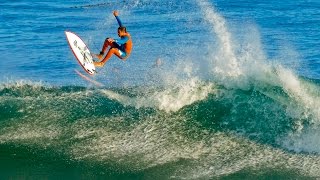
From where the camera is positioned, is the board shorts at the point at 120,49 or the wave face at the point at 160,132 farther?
the board shorts at the point at 120,49

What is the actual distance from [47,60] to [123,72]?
4912mm

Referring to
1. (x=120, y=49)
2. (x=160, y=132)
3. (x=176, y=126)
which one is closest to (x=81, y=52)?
(x=120, y=49)

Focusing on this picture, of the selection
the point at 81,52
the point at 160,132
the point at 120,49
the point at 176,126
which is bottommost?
the point at 160,132

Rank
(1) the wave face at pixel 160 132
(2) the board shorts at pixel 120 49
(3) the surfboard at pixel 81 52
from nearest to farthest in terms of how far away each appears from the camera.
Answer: (1) the wave face at pixel 160 132 < (2) the board shorts at pixel 120 49 < (3) the surfboard at pixel 81 52

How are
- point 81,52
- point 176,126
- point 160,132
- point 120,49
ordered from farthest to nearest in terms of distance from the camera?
point 81,52
point 176,126
point 120,49
point 160,132

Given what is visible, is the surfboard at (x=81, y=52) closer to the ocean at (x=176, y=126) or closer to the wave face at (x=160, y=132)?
the ocean at (x=176, y=126)

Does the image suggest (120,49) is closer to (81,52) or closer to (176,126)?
(81,52)

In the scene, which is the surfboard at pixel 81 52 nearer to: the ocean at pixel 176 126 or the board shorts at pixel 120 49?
the board shorts at pixel 120 49

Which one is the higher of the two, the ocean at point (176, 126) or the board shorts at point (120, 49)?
the board shorts at point (120, 49)

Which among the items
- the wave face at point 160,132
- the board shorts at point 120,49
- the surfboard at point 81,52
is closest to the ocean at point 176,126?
the wave face at point 160,132

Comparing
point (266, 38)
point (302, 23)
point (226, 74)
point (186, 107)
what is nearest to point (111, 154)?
point (186, 107)

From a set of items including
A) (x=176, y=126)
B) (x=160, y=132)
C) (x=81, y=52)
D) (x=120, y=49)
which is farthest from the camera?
(x=81, y=52)

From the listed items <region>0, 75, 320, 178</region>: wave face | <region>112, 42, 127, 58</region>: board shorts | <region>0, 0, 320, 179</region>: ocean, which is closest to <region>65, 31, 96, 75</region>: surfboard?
<region>112, 42, 127, 58</region>: board shorts

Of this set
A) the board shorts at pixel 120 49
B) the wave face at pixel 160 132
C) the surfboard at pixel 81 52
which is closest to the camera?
the wave face at pixel 160 132
